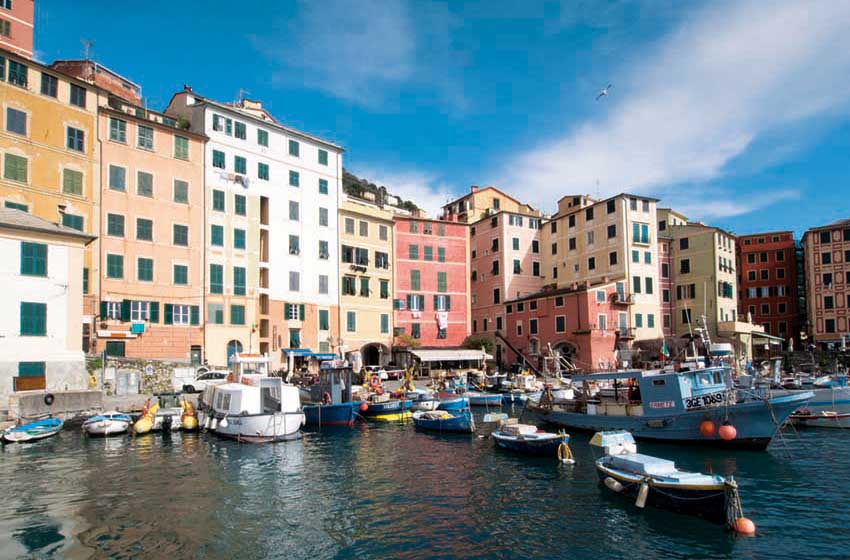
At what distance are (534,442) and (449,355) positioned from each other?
116 ft

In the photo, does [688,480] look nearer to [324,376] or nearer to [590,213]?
[324,376]

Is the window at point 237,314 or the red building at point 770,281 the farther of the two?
the red building at point 770,281

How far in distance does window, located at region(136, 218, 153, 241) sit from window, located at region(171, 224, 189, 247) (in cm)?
168

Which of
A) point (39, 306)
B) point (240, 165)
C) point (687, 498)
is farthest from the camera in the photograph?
point (240, 165)

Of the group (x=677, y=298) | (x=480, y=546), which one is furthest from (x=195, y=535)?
(x=677, y=298)

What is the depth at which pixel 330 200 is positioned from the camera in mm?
58094

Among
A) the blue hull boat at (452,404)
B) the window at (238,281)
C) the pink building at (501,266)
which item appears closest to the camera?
the blue hull boat at (452,404)

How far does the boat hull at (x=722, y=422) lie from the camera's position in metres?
25.8

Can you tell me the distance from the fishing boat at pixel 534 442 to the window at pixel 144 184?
33828 millimetres

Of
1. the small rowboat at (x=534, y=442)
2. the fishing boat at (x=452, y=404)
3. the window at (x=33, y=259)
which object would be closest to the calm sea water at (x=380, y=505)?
the small rowboat at (x=534, y=442)

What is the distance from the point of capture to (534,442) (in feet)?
82.7

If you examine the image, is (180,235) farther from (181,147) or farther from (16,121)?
(16,121)

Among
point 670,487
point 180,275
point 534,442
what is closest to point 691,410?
point 534,442

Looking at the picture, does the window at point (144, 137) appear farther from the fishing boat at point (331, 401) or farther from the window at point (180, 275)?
the fishing boat at point (331, 401)
